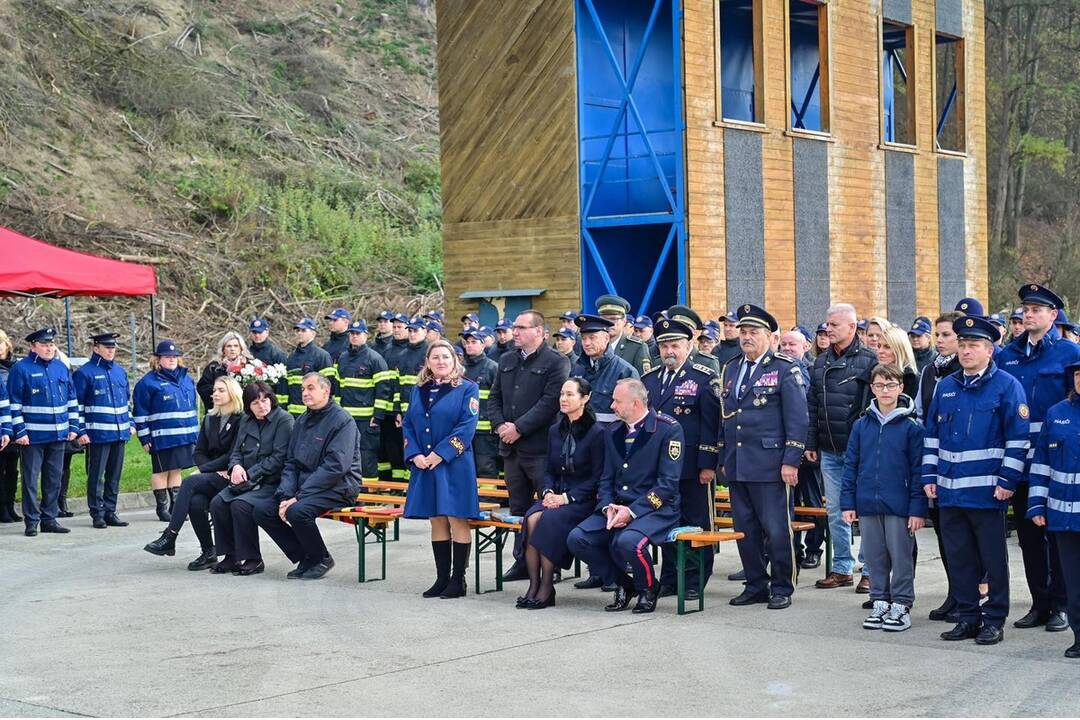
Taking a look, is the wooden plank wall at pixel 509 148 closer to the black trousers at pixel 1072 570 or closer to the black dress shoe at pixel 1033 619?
the black dress shoe at pixel 1033 619

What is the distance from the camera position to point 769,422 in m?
9.88

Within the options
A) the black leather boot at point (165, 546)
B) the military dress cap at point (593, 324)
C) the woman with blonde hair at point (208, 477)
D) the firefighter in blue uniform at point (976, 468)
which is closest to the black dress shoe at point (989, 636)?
the firefighter in blue uniform at point (976, 468)

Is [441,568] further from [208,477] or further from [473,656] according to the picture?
[208,477]

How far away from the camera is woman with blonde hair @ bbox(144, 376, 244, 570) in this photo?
1213 cm

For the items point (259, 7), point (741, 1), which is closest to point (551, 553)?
point (741, 1)

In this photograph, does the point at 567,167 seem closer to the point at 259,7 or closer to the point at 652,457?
the point at 652,457

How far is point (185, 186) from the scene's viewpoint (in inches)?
1362

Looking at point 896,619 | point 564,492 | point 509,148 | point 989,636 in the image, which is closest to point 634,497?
point 564,492

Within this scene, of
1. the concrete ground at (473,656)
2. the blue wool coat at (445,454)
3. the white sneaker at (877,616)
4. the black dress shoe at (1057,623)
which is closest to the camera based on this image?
the concrete ground at (473,656)

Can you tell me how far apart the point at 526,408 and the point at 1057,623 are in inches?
175

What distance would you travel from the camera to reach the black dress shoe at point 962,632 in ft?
28.0

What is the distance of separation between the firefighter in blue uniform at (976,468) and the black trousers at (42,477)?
9.44 metres

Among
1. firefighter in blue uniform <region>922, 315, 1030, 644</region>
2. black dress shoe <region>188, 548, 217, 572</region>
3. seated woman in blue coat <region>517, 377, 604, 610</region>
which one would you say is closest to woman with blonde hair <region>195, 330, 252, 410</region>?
black dress shoe <region>188, 548, 217, 572</region>

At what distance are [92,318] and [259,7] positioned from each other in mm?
20556
